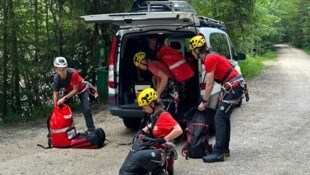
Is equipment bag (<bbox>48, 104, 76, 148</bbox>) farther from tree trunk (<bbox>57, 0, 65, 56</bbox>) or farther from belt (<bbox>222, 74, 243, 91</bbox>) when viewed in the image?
tree trunk (<bbox>57, 0, 65, 56</bbox>)

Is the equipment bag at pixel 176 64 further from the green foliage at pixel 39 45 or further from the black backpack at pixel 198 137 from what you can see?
the green foliage at pixel 39 45

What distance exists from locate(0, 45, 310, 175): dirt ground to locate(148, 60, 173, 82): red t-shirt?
3.91 ft

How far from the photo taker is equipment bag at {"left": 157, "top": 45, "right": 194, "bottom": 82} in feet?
23.1

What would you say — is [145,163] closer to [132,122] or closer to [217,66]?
[217,66]

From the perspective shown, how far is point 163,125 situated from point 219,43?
3699mm

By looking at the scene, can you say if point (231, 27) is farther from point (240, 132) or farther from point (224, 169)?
point (224, 169)

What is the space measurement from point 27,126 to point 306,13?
171 ft

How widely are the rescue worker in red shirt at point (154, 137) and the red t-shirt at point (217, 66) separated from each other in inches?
48.5

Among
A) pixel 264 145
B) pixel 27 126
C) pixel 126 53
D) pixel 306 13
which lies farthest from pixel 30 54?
pixel 306 13

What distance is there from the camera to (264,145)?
6941 millimetres

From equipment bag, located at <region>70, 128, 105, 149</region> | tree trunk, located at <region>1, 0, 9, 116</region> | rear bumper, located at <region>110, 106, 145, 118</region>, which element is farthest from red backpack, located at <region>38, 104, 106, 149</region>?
tree trunk, located at <region>1, 0, 9, 116</region>

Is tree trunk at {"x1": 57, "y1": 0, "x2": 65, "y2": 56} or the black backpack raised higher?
tree trunk at {"x1": 57, "y1": 0, "x2": 65, "y2": 56}

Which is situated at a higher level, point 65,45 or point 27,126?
point 65,45

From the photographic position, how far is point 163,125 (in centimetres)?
507
